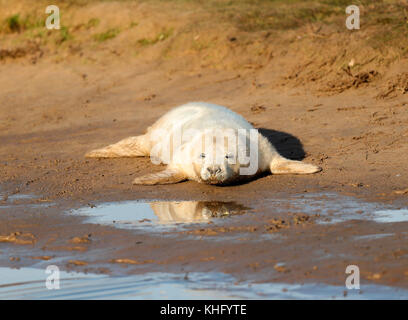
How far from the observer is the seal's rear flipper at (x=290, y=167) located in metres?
7.97

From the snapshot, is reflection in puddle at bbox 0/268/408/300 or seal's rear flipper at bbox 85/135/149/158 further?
seal's rear flipper at bbox 85/135/149/158

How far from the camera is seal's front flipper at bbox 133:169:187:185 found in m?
7.93

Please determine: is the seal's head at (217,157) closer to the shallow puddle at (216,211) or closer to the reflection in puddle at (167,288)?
the shallow puddle at (216,211)

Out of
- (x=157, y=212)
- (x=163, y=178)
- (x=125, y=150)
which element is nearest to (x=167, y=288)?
(x=157, y=212)

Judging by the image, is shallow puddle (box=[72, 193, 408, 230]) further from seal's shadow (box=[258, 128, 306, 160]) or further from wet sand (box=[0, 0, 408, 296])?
seal's shadow (box=[258, 128, 306, 160])

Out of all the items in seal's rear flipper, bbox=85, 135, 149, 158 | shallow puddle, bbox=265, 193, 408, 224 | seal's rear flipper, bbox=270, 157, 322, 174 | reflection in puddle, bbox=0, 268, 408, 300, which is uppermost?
seal's rear flipper, bbox=85, 135, 149, 158

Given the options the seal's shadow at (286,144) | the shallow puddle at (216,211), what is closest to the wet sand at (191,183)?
the seal's shadow at (286,144)

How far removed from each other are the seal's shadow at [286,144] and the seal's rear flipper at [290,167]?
77cm

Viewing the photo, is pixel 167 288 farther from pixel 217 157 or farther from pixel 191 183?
pixel 191 183

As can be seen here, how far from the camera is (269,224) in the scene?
20.4 ft

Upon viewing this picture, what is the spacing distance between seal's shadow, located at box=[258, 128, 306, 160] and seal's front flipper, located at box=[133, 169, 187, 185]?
4.88 feet

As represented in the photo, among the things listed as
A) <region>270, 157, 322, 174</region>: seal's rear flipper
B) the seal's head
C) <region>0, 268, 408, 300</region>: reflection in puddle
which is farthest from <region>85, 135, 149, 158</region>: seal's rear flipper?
<region>0, 268, 408, 300</region>: reflection in puddle

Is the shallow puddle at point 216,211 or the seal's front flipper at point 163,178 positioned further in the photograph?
the seal's front flipper at point 163,178
